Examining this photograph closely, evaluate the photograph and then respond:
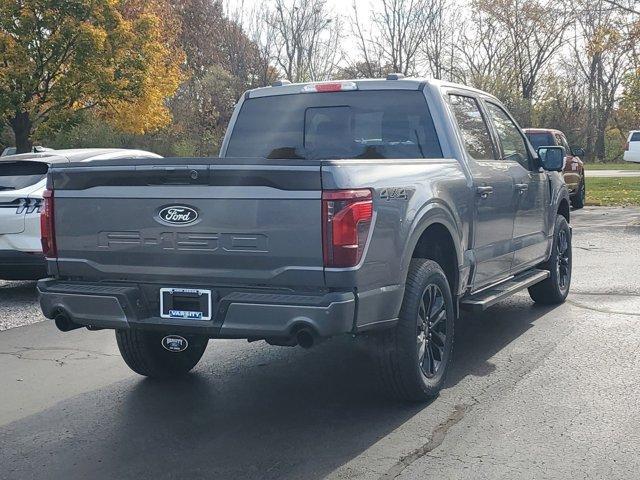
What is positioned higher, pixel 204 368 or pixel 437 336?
pixel 437 336

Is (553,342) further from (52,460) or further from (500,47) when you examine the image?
(500,47)

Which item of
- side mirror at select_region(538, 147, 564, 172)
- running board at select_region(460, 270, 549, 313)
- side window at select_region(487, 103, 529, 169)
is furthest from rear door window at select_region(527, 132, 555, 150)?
running board at select_region(460, 270, 549, 313)

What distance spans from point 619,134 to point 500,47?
14839mm

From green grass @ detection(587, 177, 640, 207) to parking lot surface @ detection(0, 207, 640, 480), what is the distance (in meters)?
15.3

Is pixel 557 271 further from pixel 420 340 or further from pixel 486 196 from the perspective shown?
pixel 420 340

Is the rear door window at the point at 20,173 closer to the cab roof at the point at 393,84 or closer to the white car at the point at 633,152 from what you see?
the cab roof at the point at 393,84

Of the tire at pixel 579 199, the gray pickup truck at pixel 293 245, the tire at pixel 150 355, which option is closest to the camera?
the gray pickup truck at pixel 293 245

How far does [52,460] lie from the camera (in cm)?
436

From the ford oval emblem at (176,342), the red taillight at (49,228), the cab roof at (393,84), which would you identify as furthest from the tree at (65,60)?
the ford oval emblem at (176,342)

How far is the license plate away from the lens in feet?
14.9

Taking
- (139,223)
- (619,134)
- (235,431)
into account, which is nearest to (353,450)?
(235,431)

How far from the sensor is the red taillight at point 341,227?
4301 mm

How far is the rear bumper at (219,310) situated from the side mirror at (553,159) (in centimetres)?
402

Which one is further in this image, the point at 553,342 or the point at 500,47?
the point at 500,47
